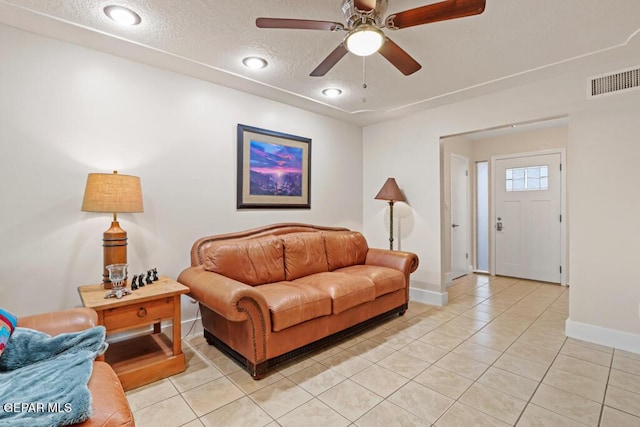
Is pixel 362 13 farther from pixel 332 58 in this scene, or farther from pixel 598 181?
pixel 598 181

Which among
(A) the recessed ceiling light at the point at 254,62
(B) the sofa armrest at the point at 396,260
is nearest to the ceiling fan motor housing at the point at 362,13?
(A) the recessed ceiling light at the point at 254,62

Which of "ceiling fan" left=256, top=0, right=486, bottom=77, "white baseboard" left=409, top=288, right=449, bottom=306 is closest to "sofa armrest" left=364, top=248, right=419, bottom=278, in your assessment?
"white baseboard" left=409, top=288, right=449, bottom=306

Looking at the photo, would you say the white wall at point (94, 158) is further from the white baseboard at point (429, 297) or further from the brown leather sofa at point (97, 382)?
the white baseboard at point (429, 297)

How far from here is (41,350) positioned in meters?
1.40

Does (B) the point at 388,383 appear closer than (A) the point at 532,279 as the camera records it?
Yes

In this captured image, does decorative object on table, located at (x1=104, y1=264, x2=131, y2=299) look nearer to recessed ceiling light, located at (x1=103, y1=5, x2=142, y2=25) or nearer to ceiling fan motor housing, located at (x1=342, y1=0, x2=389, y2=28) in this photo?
recessed ceiling light, located at (x1=103, y1=5, x2=142, y2=25)

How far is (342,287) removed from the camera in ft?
8.74

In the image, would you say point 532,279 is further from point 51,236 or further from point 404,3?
point 51,236

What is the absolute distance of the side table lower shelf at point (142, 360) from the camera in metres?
2.03

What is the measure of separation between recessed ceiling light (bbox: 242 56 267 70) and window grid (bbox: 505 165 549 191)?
182 inches

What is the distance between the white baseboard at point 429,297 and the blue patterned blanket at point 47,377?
346 centimetres

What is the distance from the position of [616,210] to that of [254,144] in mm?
3437

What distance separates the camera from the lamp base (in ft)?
7.26

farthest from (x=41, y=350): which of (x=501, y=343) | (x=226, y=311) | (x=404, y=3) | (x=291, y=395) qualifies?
(x=501, y=343)
